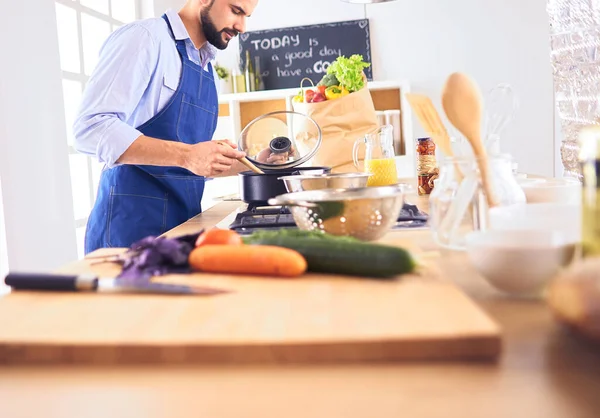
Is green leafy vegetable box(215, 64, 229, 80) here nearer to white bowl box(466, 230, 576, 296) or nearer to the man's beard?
the man's beard

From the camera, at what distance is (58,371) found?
1.94 ft

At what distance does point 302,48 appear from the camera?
4656 millimetres

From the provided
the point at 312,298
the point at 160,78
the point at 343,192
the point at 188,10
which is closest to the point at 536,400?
the point at 312,298

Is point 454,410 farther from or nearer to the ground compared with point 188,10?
nearer to the ground

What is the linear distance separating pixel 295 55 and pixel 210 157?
3072mm

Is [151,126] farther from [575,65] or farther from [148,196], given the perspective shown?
[575,65]

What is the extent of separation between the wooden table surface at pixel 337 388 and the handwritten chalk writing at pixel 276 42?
4.26 meters

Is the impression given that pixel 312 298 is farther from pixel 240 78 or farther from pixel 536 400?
pixel 240 78

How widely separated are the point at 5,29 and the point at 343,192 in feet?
5.59

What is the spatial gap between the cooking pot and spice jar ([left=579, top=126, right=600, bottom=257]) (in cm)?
110

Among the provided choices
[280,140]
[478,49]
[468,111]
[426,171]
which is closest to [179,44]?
[280,140]

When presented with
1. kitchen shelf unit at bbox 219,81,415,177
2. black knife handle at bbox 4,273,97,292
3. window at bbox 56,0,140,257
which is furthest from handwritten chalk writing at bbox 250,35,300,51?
black knife handle at bbox 4,273,97,292

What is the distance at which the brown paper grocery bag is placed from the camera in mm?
2529

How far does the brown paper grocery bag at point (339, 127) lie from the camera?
2.53 m
